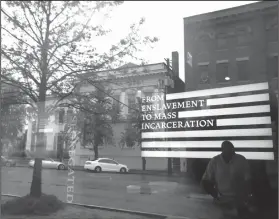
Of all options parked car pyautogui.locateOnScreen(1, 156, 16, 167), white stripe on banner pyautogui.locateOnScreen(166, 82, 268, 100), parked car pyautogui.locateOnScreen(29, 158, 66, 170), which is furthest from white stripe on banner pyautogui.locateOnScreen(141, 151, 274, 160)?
parked car pyautogui.locateOnScreen(1, 156, 16, 167)

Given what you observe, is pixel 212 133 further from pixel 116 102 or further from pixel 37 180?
pixel 37 180

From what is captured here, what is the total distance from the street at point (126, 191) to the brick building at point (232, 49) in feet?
1.08

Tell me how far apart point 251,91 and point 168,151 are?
1168 mm

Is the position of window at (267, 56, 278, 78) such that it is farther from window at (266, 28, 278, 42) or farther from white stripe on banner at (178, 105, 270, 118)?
white stripe on banner at (178, 105, 270, 118)

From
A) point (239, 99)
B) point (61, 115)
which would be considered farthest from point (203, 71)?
point (61, 115)

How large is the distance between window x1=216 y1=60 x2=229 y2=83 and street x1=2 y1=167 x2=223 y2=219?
1.27 metres

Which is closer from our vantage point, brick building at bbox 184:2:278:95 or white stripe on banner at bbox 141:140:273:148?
white stripe on banner at bbox 141:140:273:148

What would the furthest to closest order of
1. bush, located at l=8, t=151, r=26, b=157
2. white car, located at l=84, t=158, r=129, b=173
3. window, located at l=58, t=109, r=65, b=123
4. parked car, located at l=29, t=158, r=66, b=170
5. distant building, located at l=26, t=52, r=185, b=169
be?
bush, located at l=8, t=151, r=26, b=157 → window, located at l=58, t=109, r=65, b=123 → parked car, located at l=29, t=158, r=66, b=170 → white car, located at l=84, t=158, r=129, b=173 → distant building, located at l=26, t=52, r=185, b=169

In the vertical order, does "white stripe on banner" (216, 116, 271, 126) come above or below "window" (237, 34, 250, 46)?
below

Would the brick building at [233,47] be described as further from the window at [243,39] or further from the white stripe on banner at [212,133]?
the white stripe on banner at [212,133]

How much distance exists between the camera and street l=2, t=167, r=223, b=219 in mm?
2969

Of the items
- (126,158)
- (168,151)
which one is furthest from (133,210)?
(168,151)

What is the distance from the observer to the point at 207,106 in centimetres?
296

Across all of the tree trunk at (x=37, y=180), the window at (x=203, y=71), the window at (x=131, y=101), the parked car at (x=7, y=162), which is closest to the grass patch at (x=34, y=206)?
the tree trunk at (x=37, y=180)
